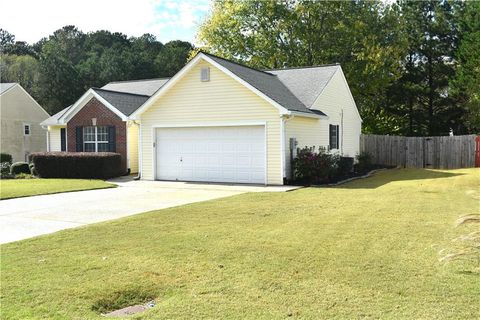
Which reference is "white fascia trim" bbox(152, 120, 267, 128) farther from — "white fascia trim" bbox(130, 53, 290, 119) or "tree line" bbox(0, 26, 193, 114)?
"tree line" bbox(0, 26, 193, 114)

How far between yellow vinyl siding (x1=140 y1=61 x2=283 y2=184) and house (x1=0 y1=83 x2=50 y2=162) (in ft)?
59.4

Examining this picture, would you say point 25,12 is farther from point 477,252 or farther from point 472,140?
point 472,140

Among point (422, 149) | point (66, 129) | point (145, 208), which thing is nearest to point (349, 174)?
point (422, 149)

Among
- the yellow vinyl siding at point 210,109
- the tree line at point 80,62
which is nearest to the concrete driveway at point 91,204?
the yellow vinyl siding at point 210,109

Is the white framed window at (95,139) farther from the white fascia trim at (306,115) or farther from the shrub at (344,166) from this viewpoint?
the shrub at (344,166)

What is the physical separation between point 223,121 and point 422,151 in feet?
50.2

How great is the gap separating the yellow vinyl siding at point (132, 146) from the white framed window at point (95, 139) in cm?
124

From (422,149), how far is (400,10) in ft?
41.4

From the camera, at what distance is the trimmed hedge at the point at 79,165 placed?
20344mm

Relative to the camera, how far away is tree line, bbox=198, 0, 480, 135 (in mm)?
32781

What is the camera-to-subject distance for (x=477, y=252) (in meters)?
6.10

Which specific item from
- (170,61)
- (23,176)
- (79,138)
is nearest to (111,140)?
(79,138)

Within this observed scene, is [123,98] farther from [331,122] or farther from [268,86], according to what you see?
[331,122]

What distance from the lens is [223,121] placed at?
58.2 ft
